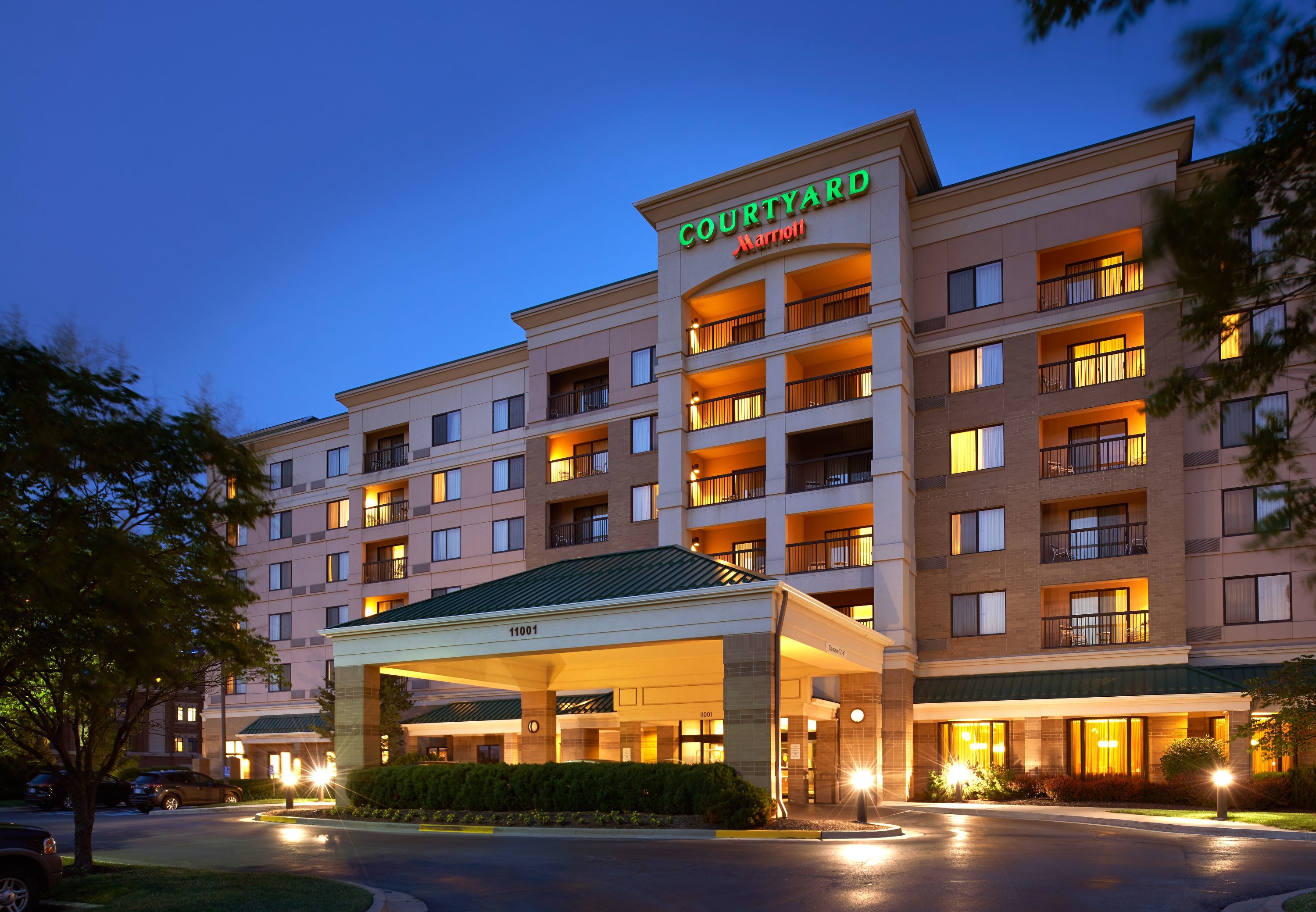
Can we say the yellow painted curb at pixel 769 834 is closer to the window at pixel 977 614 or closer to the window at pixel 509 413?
the window at pixel 977 614

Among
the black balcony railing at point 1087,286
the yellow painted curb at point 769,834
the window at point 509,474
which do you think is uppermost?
the black balcony railing at point 1087,286

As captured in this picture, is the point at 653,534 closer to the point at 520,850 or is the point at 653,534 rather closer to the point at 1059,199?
the point at 1059,199

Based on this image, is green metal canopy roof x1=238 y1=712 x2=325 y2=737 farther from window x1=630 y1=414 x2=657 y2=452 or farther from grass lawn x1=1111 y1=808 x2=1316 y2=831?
grass lawn x1=1111 y1=808 x2=1316 y2=831

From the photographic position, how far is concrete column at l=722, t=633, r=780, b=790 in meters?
24.3

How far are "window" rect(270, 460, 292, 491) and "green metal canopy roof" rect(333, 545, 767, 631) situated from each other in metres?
34.5

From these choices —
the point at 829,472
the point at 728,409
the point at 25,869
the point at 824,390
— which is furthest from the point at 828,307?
the point at 25,869

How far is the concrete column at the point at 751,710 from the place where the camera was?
2428 centimetres

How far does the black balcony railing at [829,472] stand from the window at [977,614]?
5.50 meters

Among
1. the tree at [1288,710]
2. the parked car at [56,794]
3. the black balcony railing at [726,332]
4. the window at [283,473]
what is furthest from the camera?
the window at [283,473]

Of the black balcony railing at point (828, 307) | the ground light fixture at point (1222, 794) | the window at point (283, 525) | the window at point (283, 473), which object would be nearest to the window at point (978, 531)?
the black balcony railing at point (828, 307)

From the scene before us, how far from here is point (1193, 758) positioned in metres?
31.5

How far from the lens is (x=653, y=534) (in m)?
45.7

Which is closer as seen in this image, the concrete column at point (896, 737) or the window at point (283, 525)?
the concrete column at point (896, 737)

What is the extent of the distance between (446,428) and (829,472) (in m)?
22.2
